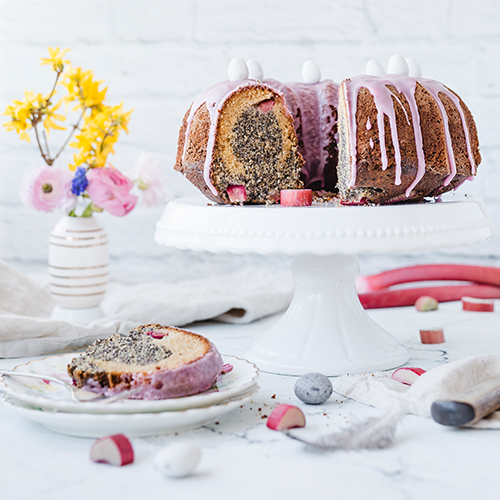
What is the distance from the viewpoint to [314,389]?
3.63 feet

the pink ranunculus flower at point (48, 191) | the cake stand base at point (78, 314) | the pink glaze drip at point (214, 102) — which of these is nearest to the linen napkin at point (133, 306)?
the cake stand base at point (78, 314)

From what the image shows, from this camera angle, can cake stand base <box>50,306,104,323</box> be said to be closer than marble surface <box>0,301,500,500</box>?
No

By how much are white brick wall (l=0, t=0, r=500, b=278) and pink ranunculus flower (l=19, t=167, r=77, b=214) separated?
811mm

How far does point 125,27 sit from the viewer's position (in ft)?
8.36

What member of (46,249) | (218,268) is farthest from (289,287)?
(46,249)

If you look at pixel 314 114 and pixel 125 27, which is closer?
pixel 314 114

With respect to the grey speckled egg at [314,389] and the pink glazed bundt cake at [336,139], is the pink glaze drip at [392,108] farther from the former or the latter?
the grey speckled egg at [314,389]

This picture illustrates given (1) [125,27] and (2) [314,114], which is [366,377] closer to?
(2) [314,114]

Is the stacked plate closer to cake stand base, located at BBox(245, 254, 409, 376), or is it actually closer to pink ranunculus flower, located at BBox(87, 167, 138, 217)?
cake stand base, located at BBox(245, 254, 409, 376)

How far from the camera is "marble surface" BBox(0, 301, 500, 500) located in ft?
2.63

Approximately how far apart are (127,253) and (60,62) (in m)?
1.04

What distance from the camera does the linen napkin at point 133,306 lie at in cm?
147

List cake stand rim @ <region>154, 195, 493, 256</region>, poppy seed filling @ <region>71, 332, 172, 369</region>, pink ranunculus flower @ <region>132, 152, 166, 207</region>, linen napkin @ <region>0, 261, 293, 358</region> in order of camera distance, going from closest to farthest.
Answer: poppy seed filling @ <region>71, 332, 172, 369</region>
cake stand rim @ <region>154, 195, 493, 256</region>
linen napkin @ <region>0, 261, 293, 358</region>
pink ranunculus flower @ <region>132, 152, 166, 207</region>

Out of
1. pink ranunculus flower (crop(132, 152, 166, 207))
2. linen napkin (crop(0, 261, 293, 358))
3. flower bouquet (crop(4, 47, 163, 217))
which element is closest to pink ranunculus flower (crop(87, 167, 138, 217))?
flower bouquet (crop(4, 47, 163, 217))
